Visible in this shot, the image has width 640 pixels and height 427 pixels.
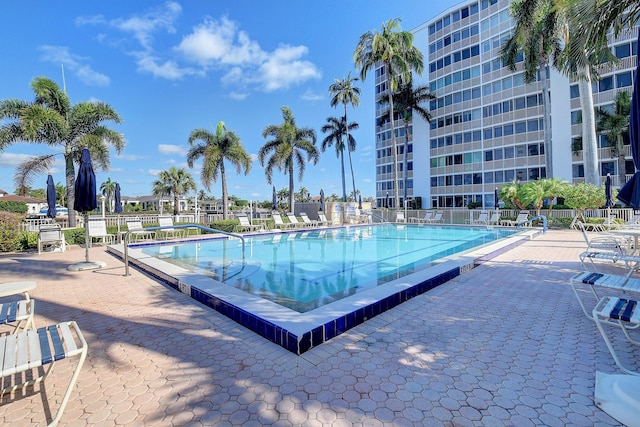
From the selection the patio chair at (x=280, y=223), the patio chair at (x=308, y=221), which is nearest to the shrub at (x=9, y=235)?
the patio chair at (x=280, y=223)

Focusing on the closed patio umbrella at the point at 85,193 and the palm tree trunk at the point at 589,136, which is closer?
the closed patio umbrella at the point at 85,193

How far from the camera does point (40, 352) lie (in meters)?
2.01

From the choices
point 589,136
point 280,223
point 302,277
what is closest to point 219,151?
point 280,223

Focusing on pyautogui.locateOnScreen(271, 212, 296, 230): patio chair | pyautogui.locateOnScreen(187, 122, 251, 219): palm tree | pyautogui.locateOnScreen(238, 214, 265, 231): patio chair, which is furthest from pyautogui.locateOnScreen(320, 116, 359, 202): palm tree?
pyautogui.locateOnScreen(238, 214, 265, 231): patio chair

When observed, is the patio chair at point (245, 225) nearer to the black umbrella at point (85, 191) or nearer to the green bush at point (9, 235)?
the green bush at point (9, 235)

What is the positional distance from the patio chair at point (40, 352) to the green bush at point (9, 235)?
37.4 ft

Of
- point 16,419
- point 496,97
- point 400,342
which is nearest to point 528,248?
point 400,342

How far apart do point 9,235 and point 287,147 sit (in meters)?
15.7

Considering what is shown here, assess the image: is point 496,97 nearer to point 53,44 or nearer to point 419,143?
point 419,143

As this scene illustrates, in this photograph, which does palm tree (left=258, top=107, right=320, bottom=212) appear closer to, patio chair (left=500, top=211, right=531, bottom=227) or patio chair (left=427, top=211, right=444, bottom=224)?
patio chair (left=427, top=211, right=444, bottom=224)

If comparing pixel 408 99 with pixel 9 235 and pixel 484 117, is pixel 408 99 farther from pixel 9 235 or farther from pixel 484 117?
pixel 9 235

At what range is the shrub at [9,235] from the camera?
10.3 m

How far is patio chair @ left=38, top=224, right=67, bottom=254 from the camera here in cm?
975

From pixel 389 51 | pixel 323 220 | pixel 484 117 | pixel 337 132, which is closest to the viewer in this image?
pixel 323 220
